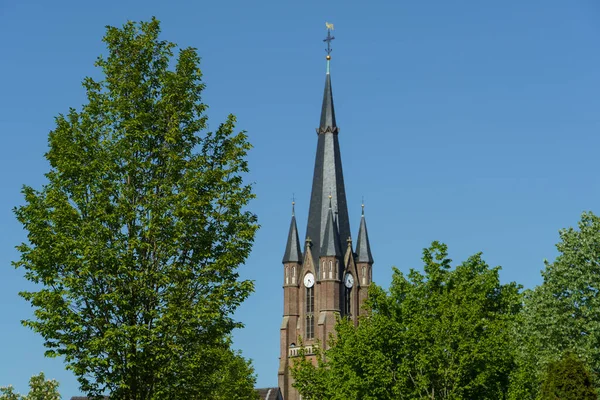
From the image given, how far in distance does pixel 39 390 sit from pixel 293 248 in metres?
55.7

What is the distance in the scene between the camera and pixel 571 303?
3941cm

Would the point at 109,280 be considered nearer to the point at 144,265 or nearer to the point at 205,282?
the point at 144,265

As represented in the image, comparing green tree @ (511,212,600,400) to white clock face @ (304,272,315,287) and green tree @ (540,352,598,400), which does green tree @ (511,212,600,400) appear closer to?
green tree @ (540,352,598,400)

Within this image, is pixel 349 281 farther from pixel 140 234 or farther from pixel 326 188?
pixel 140 234

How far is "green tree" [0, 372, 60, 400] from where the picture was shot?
219ft

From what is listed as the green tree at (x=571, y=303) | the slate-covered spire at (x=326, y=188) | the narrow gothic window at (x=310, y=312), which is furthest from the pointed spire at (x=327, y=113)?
the green tree at (x=571, y=303)

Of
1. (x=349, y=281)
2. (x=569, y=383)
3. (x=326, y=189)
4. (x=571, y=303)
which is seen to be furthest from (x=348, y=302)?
(x=569, y=383)

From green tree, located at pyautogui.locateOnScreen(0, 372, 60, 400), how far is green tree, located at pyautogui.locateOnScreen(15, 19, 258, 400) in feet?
145

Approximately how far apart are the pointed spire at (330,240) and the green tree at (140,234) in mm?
90010

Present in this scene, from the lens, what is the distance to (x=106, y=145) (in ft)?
83.7

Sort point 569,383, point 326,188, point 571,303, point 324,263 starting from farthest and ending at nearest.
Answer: point 326,188, point 324,263, point 571,303, point 569,383

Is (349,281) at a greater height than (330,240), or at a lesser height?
lesser

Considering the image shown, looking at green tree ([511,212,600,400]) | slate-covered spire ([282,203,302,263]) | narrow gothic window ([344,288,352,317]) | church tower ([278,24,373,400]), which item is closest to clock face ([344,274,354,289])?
church tower ([278,24,373,400])

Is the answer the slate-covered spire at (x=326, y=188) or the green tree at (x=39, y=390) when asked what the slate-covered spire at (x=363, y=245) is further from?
the green tree at (x=39, y=390)
